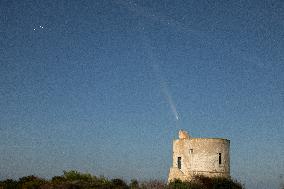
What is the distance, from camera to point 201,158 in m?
36.8

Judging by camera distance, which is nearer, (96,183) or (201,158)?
(96,183)

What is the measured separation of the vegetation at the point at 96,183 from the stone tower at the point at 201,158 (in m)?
1.09

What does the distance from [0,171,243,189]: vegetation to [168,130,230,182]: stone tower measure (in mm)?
1092

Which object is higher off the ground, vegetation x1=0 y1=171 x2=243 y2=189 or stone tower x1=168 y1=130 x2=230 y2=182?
stone tower x1=168 y1=130 x2=230 y2=182

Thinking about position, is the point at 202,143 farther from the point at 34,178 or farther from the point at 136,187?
the point at 34,178

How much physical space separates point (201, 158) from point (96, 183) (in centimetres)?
931

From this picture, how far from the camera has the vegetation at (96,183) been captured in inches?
1232

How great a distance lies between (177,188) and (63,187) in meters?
8.04

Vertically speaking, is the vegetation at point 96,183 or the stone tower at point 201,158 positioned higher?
the stone tower at point 201,158

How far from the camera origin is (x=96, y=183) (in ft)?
106

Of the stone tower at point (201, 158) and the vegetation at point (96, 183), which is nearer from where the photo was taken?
the vegetation at point (96, 183)

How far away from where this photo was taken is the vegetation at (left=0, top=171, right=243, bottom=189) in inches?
1232

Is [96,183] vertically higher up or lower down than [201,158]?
lower down

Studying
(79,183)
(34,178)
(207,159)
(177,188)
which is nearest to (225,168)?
(207,159)
